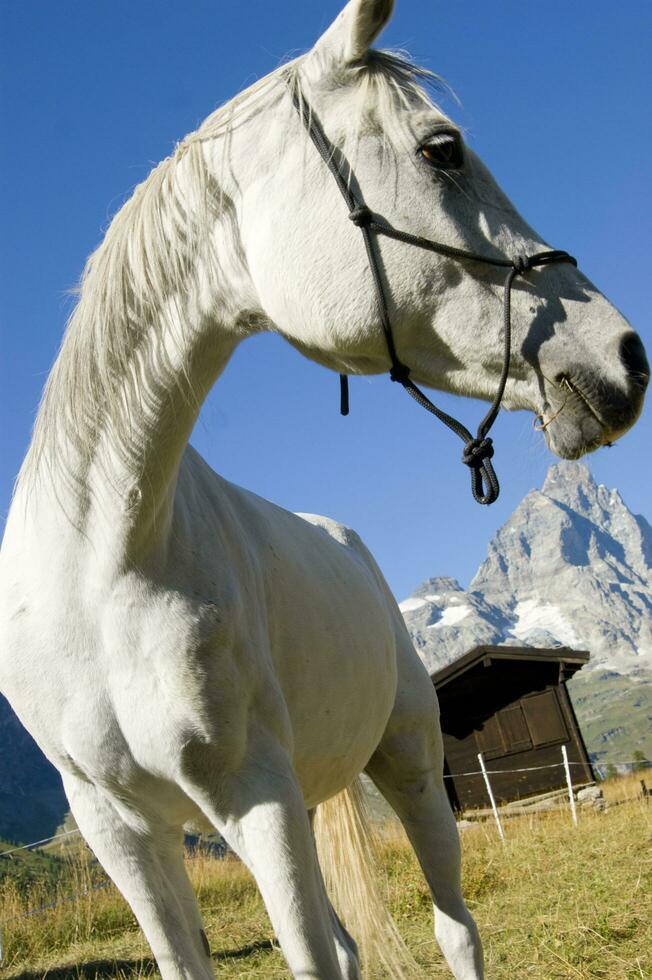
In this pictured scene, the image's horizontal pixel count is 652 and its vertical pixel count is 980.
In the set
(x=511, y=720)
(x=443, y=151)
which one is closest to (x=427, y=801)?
(x=443, y=151)

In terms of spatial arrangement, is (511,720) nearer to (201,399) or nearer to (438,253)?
(201,399)

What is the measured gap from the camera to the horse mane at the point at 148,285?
2213 mm

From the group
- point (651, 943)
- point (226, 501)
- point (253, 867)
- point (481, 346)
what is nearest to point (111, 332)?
point (226, 501)

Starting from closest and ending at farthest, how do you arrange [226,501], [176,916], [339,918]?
[176,916], [226,501], [339,918]

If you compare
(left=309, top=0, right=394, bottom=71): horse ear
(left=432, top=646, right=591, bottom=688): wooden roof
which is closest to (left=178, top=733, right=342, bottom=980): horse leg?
(left=309, top=0, right=394, bottom=71): horse ear

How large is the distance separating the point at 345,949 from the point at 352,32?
3434mm

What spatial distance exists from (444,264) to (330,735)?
1.66 metres

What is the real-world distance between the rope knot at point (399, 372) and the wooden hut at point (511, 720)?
1987cm

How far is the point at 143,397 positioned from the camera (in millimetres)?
2221

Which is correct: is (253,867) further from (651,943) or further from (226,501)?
(651,943)

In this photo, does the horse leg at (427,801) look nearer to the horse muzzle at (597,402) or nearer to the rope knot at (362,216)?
the horse muzzle at (597,402)

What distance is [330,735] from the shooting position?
9.47 ft

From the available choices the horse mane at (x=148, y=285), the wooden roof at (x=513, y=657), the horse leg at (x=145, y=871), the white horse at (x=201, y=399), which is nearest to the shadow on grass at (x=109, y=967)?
the horse leg at (x=145, y=871)

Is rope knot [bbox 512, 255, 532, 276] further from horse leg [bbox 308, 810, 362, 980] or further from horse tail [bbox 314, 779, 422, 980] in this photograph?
horse tail [bbox 314, 779, 422, 980]
